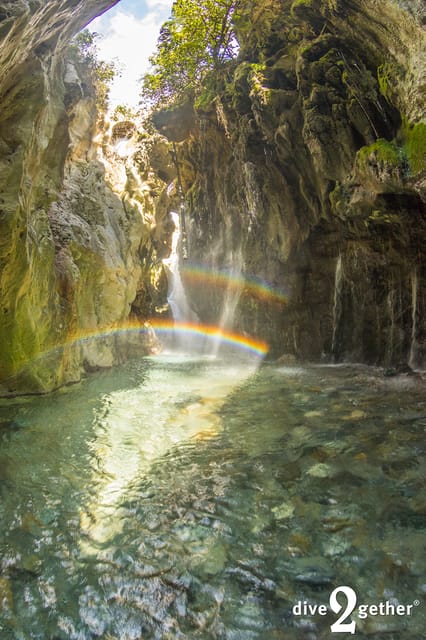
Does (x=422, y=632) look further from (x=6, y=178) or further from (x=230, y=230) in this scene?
(x=230, y=230)

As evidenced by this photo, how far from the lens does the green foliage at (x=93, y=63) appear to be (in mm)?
22422

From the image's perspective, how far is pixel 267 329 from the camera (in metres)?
18.8

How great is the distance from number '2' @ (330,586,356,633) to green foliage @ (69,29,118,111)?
24772 mm

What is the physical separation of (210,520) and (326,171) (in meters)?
11.6

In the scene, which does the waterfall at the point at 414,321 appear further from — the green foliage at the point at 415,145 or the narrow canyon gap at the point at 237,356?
the green foliage at the point at 415,145

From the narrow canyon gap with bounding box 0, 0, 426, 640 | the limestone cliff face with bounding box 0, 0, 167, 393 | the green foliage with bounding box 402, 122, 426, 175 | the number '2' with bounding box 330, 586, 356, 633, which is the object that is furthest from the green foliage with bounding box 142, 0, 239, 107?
the number '2' with bounding box 330, 586, 356, 633

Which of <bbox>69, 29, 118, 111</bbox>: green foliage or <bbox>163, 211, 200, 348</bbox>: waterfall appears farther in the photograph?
<bbox>163, 211, 200, 348</bbox>: waterfall

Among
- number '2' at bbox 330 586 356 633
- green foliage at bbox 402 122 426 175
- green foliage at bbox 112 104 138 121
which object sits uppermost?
green foliage at bbox 112 104 138 121

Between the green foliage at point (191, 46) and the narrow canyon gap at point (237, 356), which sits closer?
the narrow canyon gap at point (237, 356)

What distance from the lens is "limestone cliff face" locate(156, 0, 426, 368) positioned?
9.40 metres

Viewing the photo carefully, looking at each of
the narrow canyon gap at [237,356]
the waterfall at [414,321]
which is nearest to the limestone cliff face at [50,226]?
the narrow canyon gap at [237,356]

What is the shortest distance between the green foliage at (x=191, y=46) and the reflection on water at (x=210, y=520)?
52.7ft

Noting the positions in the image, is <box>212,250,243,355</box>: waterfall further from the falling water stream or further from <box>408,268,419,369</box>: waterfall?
the falling water stream

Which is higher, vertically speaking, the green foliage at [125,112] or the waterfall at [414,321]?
the green foliage at [125,112]
